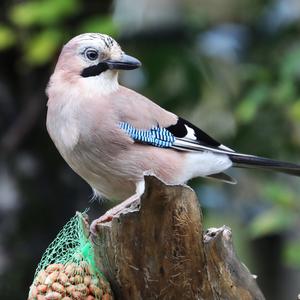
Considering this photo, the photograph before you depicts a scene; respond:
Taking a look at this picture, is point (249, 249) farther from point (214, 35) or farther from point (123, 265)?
point (123, 265)

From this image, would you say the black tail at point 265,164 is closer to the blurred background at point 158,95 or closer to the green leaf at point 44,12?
the blurred background at point 158,95

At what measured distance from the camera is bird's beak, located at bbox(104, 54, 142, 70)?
3930 mm

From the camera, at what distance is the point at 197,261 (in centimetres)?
327

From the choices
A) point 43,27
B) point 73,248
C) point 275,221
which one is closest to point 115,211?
point 73,248

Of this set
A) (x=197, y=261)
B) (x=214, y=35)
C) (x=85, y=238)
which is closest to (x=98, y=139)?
(x=85, y=238)

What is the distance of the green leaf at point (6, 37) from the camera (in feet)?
17.9

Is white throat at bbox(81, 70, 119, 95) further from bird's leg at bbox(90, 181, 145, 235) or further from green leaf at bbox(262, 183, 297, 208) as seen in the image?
green leaf at bbox(262, 183, 297, 208)

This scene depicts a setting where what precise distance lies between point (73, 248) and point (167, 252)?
1.50ft

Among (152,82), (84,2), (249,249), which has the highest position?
(84,2)

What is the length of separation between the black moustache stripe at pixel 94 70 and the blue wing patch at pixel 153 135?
0.25 metres

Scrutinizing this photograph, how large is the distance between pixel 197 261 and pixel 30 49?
2.58 metres

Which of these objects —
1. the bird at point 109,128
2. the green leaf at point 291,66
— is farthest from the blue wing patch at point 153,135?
the green leaf at point 291,66

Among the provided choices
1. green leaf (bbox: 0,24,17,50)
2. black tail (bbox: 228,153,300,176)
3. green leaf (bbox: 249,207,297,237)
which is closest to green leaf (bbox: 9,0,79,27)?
green leaf (bbox: 0,24,17,50)

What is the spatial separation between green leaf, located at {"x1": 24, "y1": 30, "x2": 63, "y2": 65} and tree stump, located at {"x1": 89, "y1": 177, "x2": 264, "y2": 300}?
7.31 feet
